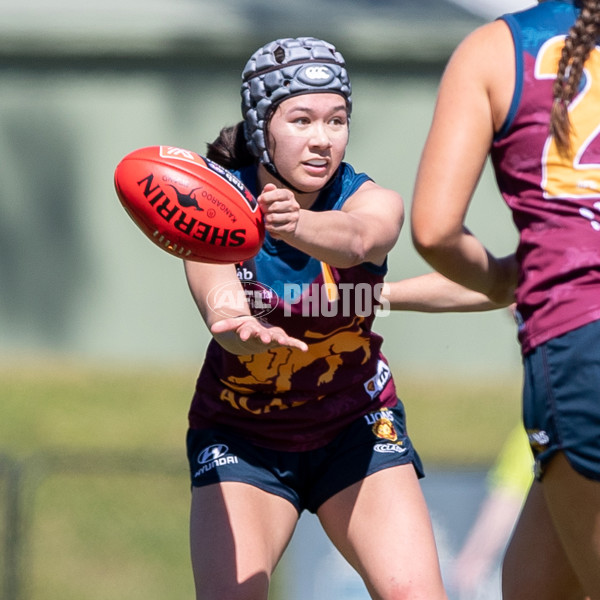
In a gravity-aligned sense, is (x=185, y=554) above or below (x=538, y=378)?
below

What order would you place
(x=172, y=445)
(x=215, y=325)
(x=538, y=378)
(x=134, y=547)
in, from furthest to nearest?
(x=172, y=445) < (x=134, y=547) < (x=215, y=325) < (x=538, y=378)

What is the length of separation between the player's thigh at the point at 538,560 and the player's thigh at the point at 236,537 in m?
0.78

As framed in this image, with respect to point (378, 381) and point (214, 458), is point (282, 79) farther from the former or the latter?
point (214, 458)

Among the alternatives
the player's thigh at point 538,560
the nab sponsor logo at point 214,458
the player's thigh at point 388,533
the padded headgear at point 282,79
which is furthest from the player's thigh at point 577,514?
the padded headgear at point 282,79

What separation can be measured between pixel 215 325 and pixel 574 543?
1.23 m

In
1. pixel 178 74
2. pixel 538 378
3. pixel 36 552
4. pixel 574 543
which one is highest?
pixel 538 378

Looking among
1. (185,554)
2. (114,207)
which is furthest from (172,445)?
(114,207)

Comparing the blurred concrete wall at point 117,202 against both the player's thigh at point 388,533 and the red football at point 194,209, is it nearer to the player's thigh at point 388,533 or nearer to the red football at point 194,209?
the player's thigh at point 388,533

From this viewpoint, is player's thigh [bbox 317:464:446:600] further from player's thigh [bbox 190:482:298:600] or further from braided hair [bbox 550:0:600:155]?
braided hair [bbox 550:0:600:155]

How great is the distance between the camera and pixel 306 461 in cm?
415

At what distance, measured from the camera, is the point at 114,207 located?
13.0 meters

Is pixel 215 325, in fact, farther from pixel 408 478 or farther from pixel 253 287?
pixel 408 478

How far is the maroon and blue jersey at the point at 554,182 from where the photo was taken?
2.90 m

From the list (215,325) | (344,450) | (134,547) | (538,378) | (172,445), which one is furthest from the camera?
(172,445)
